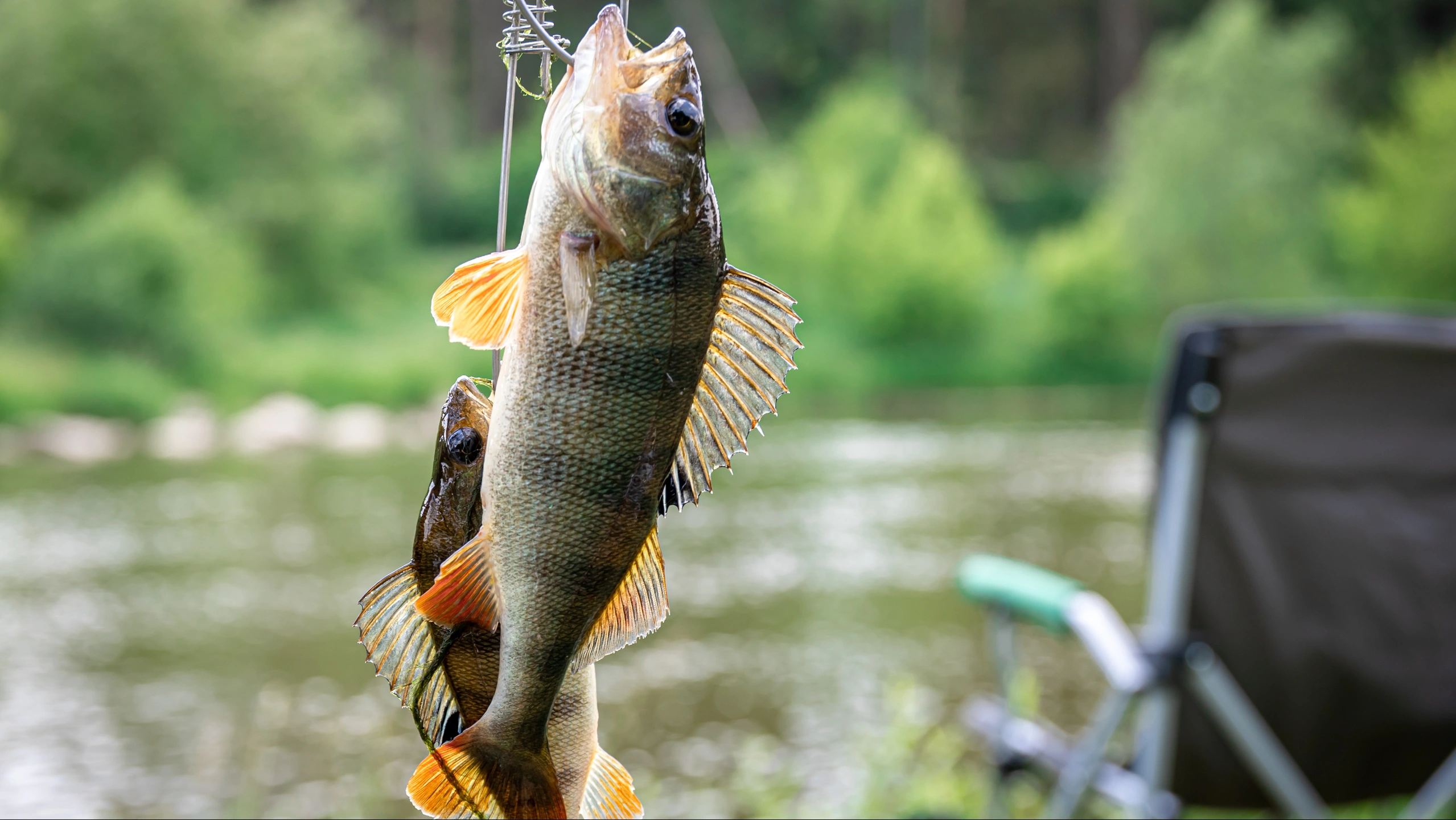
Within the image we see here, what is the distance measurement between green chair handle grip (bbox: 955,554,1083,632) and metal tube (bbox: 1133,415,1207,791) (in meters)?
0.20

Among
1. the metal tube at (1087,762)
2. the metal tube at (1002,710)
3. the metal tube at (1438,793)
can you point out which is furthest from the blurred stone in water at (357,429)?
the metal tube at (1438,793)

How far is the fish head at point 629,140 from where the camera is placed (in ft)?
2.95

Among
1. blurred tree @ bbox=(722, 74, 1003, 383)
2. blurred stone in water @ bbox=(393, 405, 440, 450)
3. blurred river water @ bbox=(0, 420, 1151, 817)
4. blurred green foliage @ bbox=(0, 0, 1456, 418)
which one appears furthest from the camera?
blurred tree @ bbox=(722, 74, 1003, 383)

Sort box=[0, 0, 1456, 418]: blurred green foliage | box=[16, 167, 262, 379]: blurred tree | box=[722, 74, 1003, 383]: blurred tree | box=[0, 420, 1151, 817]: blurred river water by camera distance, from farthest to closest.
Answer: box=[722, 74, 1003, 383]: blurred tree
box=[0, 0, 1456, 418]: blurred green foliage
box=[16, 167, 262, 379]: blurred tree
box=[0, 420, 1151, 817]: blurred river water

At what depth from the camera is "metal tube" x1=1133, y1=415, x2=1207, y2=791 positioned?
2.92 meters

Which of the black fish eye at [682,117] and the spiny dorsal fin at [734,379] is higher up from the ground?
the black fish eye at [682,117]

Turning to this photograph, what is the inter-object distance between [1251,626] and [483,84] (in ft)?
90.2

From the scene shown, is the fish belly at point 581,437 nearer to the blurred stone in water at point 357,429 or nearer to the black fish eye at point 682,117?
the black fish eye at point 682,117

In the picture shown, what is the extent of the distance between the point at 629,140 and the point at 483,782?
0.49 m

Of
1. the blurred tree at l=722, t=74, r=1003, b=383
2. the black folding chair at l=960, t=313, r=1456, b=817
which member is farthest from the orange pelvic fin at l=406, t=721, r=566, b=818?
the blurred tree at l=722, t=74, r=1003, b=383

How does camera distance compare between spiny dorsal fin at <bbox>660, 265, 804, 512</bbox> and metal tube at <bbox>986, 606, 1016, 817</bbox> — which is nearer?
spiny dorsal fin at <bbox>660, 265, 804, 512</bbox>

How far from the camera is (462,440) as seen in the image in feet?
3.44

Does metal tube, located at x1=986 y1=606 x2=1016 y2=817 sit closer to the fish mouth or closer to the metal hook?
the fish mouth

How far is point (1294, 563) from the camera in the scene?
3014mm
